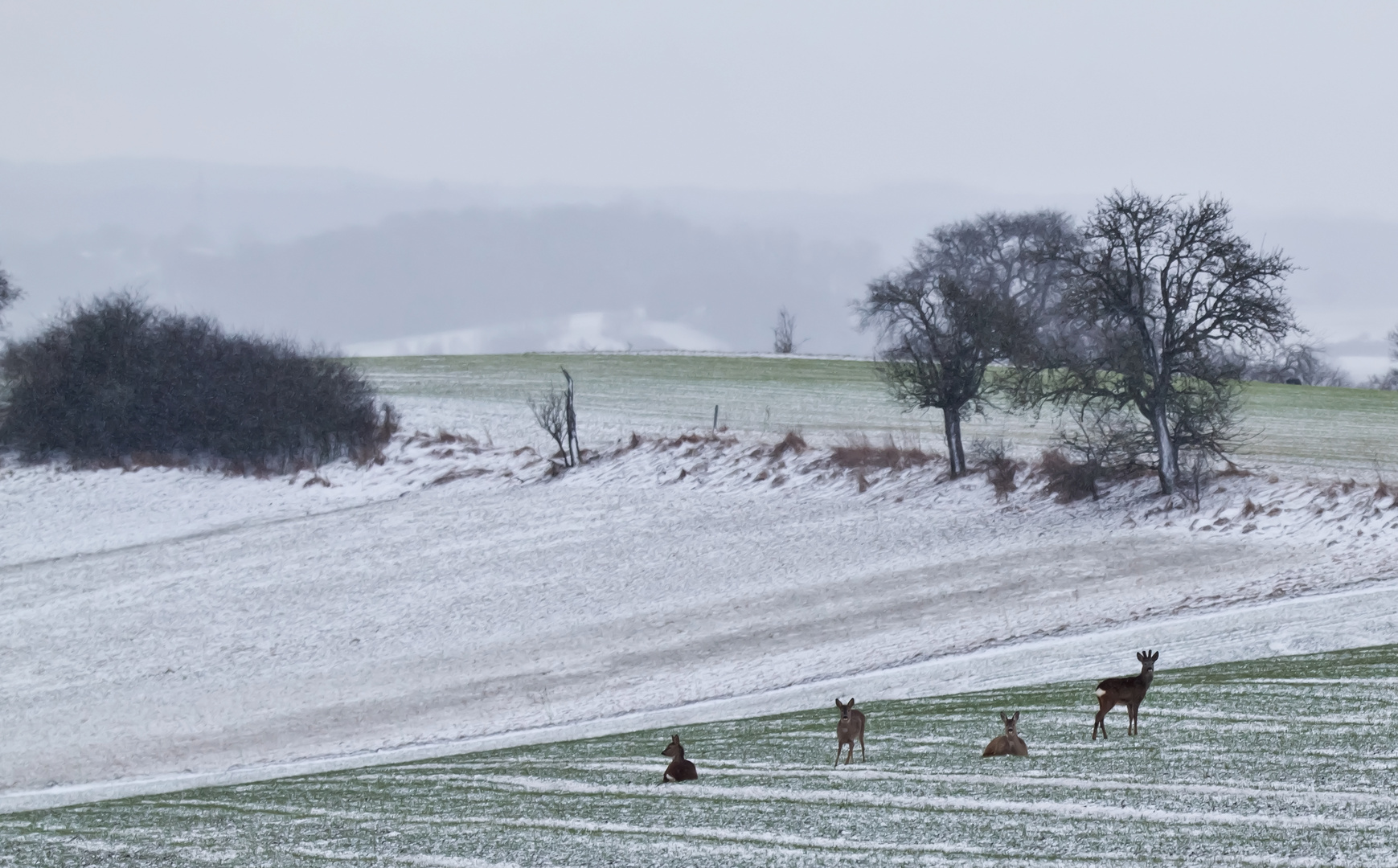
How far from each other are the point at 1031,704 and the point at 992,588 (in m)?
12.6

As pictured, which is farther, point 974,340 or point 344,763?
point 974,340

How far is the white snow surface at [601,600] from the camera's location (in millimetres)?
20469

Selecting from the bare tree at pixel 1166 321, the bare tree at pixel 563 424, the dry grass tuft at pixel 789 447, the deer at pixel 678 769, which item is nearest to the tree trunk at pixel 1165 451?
the bare tree at pixel 1166 321

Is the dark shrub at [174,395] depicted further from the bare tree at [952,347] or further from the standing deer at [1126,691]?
the standing deer at [1126,691]

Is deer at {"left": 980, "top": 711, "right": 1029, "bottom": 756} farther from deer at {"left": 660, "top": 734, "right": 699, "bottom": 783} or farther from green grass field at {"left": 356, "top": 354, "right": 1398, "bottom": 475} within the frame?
green grass field at {"left": 356, "top": 354, "right": 1398, "bottom": 475}

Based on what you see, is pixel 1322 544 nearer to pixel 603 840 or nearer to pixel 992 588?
pixel 992 588

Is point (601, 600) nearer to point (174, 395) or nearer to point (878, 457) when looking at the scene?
point (878, 457)

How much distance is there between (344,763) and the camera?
1872 cm

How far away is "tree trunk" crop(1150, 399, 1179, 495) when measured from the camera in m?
30.7

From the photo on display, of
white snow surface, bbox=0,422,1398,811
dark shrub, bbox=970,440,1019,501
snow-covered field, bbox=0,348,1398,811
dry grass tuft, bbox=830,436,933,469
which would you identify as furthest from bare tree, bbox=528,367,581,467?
dark shrub, bbox=970,440,1019,501

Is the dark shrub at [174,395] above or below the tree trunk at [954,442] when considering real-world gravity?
above

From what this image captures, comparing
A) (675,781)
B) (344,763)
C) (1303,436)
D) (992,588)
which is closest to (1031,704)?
(675,781)

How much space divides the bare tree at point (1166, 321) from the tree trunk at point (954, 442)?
3661 mm

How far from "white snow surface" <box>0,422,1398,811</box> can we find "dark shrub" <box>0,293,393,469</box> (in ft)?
20.4
